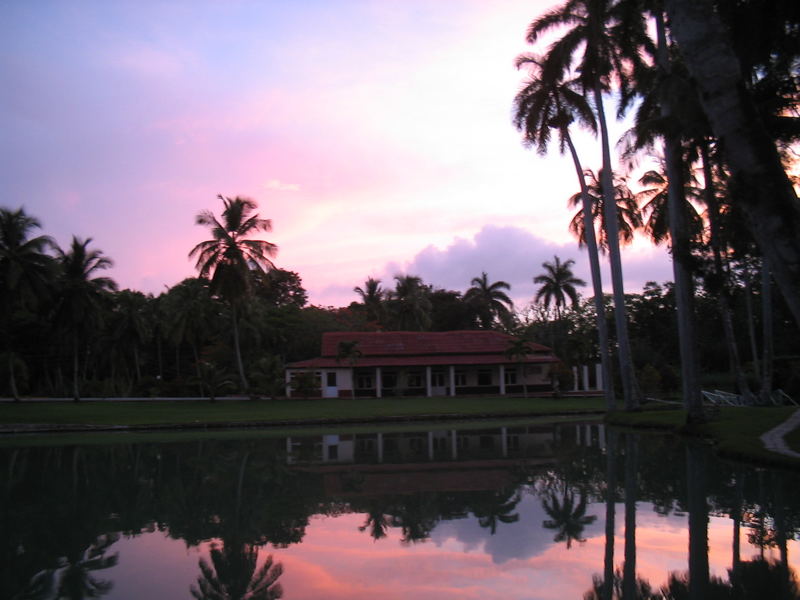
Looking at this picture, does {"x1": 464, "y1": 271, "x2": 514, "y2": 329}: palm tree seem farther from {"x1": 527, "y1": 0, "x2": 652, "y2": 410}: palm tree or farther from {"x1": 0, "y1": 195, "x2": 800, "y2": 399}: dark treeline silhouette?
{"x1": 527, "y1": 0, "x2": 652, "y2": 410}: palm tree

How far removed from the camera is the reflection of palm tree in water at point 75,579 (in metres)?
5.99

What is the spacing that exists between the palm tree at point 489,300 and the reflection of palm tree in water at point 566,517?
5481 centimetres

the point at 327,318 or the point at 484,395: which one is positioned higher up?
the point at 327,318

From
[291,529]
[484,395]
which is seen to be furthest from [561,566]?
[484,395]

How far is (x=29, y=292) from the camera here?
126 feet

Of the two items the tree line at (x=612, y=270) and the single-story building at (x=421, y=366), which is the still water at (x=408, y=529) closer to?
the tree line at (x=612, y=270)

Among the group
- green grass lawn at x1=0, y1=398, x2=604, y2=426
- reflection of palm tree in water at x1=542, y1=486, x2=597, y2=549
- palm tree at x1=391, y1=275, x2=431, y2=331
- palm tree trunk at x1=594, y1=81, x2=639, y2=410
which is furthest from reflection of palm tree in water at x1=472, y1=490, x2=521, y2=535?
palm tree at x1=391, y1=275, x2=431, y2=331

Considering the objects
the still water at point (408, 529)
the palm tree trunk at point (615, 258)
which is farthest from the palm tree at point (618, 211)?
the still water at point (408, 529)

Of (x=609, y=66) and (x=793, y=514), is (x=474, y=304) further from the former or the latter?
(x=793, y=514)

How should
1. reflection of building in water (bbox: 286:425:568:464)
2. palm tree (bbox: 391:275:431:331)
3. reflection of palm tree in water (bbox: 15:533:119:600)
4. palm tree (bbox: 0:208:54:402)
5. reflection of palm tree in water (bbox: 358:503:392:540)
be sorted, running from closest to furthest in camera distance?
1. reflection of palm tree in water (bbox: 15:533:119:600)
2. reflection of palm tree in water (bbox: 358:503:392:540)
3. reflection of building in water (bbox: 286:425:568:464)
4. palm tree (bbox: 0:208:54:402)
5. palm tree (bbox: 391:275:431:331)

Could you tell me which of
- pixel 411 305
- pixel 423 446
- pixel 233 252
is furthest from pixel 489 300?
pixel 423 446

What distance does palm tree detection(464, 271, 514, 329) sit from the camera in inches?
2542

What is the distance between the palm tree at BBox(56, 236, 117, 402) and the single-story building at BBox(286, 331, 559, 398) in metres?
12.5

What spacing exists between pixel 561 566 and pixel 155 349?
198ft
